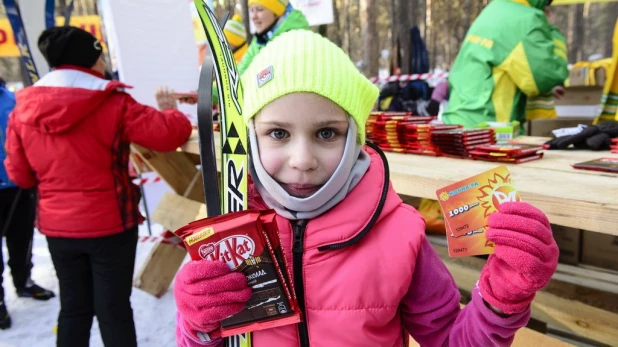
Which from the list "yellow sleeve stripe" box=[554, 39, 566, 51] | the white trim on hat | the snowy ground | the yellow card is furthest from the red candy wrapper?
"yellow sleeve stripe" box=[554, 39, 566, 51]

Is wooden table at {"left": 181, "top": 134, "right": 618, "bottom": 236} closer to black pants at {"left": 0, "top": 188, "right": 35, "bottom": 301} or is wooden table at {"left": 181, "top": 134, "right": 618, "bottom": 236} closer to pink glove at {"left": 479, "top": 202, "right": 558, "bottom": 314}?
pink glove at {"left": 479, "top": 202, "right": 558, "bottom": 314}

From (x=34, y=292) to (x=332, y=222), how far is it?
3.72m

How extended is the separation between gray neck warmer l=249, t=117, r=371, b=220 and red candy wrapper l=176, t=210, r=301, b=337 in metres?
0.13

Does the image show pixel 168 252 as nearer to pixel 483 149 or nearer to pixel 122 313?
pixel 122 313

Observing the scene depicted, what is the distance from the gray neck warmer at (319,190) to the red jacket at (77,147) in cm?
151

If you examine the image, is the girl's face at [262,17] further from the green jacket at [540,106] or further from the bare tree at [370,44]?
the bare tree at [370,44]

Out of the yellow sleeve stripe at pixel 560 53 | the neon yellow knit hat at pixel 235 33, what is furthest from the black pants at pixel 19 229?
the yellow sleeve stripe at pixel 560 53

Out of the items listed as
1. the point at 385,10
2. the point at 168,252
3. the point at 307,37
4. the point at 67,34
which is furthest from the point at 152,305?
the point at 385,10

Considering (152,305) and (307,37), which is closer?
(307,37)

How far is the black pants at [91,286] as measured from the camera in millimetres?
2320

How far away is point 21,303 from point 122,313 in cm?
190

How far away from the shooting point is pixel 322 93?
0.99 metres

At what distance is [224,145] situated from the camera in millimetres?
1081

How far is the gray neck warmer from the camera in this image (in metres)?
1.02
